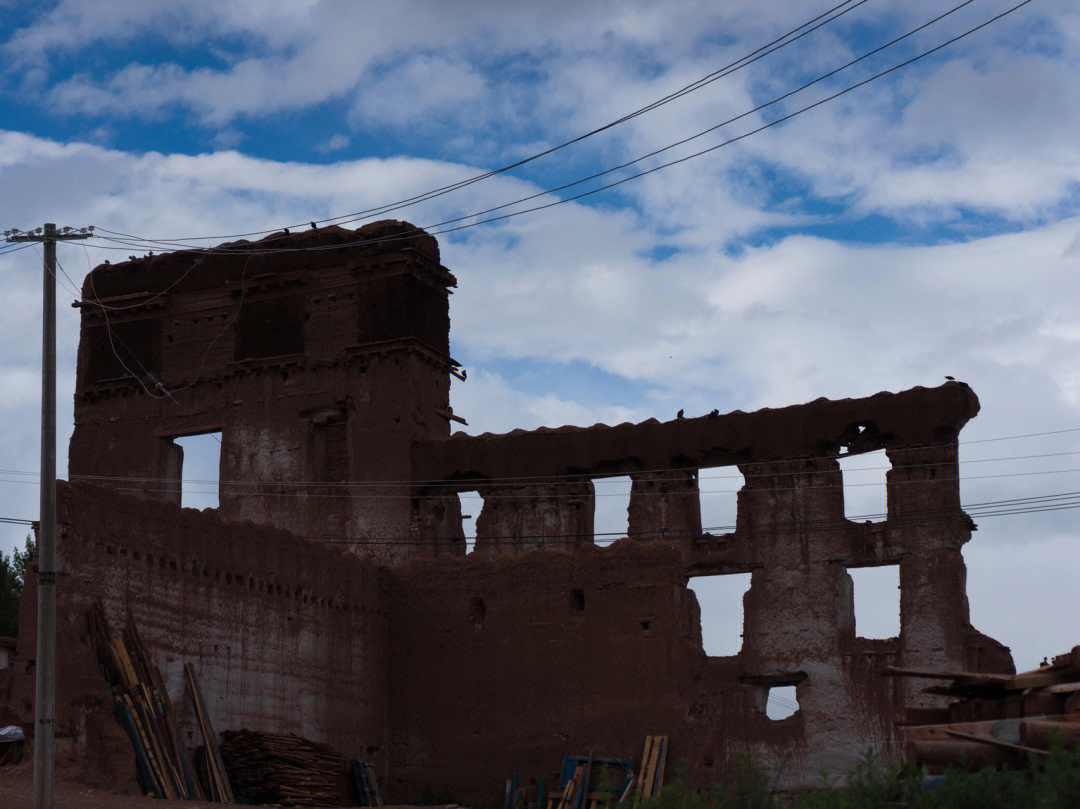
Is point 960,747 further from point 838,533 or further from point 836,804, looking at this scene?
point 838,533

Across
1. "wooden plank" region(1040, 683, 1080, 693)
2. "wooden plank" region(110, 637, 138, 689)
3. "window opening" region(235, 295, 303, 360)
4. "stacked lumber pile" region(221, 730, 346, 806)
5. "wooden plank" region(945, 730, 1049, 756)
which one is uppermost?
"window opening" region(235, 295, 303, 360)

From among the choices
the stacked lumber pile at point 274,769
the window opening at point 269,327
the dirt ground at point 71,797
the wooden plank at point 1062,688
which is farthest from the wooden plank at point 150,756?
the window opening at point 269,327

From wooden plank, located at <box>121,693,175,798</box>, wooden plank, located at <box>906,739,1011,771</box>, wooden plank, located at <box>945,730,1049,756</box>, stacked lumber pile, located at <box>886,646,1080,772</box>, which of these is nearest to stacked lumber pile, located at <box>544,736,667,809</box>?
wooden plank, located at <box>121,693,175,798</box>

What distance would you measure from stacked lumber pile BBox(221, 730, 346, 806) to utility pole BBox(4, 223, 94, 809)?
4893 mm

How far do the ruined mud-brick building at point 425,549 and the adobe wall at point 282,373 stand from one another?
0.19ft

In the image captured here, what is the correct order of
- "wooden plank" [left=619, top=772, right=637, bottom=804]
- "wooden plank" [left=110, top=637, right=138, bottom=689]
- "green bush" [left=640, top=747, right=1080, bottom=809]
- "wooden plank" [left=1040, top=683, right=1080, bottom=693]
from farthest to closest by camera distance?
"wooden plank" [left=619, top=772, right=637, bottom=804], "wooden plank" [left=110, top=637, right=138, bottom=689], "wooden plank" [left=1040, top=683, right=1080, bottom=693], "green bush" [left=640, top=747, right=1080, bottom=809]

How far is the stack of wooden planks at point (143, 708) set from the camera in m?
19.9

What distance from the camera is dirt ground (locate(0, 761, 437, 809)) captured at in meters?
17.8

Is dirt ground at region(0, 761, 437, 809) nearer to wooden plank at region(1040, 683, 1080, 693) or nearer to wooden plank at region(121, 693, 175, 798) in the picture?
wooden plank at region(121, 693, 175, 798)

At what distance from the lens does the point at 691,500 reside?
31.1 metres

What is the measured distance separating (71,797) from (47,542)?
3056 millimetres

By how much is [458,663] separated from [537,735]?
1758 mm

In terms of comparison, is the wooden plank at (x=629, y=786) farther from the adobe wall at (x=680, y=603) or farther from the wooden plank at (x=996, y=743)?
the wooden plank at (x=996, y=743)

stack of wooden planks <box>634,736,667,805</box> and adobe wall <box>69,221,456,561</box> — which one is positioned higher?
adobe wall <box>69,221,456,561</box>
